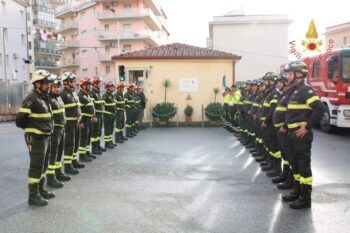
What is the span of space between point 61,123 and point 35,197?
1637 mm

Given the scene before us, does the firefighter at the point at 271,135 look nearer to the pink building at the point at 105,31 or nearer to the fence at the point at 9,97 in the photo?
the fence at the point at 9,97

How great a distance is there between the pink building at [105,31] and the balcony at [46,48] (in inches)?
304

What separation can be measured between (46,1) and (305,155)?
83817 millimetres

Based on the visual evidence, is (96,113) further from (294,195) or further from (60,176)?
(294,195)

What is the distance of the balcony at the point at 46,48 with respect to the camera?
234 feet

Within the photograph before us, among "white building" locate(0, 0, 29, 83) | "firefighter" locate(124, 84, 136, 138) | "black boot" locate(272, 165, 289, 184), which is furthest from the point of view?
"white building" locate(0, 0, 29, 83)

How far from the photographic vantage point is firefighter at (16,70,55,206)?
6262mm

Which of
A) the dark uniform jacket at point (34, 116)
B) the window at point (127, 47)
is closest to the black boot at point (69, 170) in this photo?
the dark uniform jacket at point (34, 116)

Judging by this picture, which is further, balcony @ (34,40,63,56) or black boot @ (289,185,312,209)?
balcony @ (34,40,63,56)

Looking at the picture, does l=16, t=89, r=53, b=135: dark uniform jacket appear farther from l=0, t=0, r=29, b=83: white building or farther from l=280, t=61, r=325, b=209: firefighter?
l=0, t=0, r=29, b=83: white building

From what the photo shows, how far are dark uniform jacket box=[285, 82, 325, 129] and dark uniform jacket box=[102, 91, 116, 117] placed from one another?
23.7ft

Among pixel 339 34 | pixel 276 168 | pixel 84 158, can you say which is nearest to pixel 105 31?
pixel 339 34

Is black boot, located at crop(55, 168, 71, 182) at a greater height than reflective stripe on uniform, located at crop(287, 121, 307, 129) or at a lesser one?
lesser

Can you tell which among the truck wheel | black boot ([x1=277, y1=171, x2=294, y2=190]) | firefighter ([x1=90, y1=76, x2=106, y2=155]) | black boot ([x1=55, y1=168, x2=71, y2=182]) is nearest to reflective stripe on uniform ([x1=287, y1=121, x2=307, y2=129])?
black boot ([x1=277, y1=171, x2=294, y2=190])
